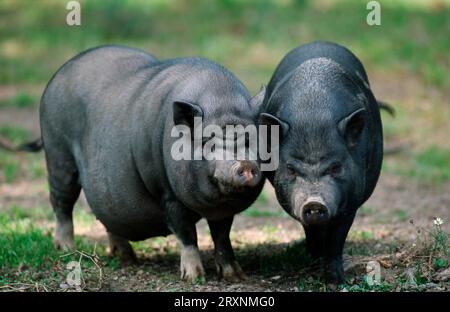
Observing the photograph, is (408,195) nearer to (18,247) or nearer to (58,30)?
(18,247)

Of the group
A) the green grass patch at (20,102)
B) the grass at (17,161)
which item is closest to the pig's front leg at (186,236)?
the grass at (17,161)

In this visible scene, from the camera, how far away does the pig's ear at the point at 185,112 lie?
604cm

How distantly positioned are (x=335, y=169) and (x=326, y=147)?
148 millimetres

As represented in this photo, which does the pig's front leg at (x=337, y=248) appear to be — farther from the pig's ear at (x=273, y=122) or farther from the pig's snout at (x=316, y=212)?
the pig's ear at (x=273, y=122)

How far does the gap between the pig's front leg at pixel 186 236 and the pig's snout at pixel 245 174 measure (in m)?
0.87

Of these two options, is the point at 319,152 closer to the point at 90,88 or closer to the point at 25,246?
the point at 90,88

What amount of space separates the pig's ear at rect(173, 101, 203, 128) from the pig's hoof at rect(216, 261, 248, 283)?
43.9 inches

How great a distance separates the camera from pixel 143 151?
261 inches

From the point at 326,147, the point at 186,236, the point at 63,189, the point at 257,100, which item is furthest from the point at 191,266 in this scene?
the point at 63,189

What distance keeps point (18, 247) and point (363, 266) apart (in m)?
2.70

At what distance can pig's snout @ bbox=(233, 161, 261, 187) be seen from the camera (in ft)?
18.7

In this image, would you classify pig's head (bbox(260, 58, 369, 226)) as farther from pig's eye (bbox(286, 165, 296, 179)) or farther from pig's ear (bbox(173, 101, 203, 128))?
pig's ear (bbox(173, 101, 203, 128))

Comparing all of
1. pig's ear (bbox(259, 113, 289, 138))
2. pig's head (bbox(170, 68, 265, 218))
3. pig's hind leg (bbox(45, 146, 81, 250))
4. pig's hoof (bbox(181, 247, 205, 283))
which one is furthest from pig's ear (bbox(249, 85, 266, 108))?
pig's hind leg (bbox(45, 146, 81, 250))
